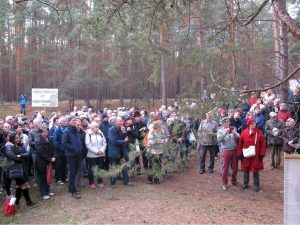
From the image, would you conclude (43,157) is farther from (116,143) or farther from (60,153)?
(116,143)

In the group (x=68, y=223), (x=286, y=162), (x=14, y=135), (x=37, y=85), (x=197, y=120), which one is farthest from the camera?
(x=37, y=85)

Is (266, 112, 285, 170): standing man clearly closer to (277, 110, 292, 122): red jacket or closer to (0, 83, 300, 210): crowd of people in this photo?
(0, 83, 300, 210): crowd of people

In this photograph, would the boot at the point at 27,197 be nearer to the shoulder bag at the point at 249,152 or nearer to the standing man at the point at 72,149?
the standing man at the point at 72,149

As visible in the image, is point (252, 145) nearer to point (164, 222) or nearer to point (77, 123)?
point (164, 222)

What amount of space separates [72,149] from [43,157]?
66 centimetres

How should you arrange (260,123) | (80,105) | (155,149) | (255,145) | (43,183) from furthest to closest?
1. (80,105)
2. (260,123)
3. (255,145)
4. (43,183)
5. (155,149)

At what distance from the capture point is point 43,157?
8.29 meters

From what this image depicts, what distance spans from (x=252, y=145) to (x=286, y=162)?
190 inches

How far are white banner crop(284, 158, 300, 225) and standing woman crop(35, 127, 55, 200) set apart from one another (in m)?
5.61

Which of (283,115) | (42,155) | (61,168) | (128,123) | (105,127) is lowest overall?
(61,168)

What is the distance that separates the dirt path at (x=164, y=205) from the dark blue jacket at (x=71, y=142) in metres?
1.09

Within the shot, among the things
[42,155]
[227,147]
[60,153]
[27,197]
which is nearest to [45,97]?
[60,153]

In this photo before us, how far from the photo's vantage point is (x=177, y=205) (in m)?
8.27

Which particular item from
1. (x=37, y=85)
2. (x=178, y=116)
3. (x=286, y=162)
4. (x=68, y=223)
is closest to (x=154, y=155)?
(x=178, y=116)
